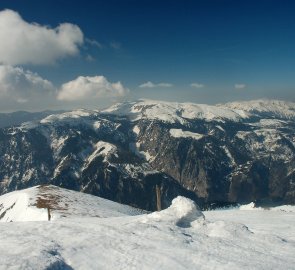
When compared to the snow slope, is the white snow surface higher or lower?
higher

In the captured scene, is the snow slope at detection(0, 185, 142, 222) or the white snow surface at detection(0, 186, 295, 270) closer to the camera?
the white snow surface at detection(0, 186, 295, 270)

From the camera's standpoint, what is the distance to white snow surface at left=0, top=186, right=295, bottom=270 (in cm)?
2356

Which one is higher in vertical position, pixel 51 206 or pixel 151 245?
pixel 151 245

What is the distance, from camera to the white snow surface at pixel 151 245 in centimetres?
2356

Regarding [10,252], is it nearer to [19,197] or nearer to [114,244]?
[114,244]

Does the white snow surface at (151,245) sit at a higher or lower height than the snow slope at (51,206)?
higher

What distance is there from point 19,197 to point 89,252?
372 feet

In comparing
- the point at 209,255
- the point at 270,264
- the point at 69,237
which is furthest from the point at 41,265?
the point at 270,264

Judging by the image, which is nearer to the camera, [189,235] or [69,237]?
[69,237]

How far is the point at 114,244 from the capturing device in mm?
26797

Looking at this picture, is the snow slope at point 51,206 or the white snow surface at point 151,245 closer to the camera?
the white snow surface at point 151,245

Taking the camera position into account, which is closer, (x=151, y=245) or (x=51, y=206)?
(x=151, y=245)

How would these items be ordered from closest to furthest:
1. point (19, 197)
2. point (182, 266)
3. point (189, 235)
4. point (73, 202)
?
point (182, 266)
point (189, 235)
point (73, 202)
point (19, 197)

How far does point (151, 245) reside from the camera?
89.3ft
